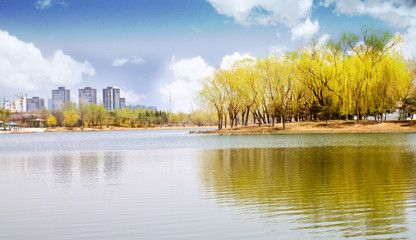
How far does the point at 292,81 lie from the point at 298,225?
139ft

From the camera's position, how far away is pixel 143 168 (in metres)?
13.6

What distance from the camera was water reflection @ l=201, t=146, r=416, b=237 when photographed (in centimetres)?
568

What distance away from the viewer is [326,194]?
Result: 7840mm

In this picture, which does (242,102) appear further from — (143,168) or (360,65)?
(143,168)

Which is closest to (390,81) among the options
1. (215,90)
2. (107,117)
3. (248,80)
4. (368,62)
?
(368,62)

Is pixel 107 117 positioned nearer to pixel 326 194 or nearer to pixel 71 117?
pixel 71 117

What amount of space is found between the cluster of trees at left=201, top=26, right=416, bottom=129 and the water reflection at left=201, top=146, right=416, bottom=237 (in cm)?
3091

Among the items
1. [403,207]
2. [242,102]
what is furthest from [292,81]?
[403,207]

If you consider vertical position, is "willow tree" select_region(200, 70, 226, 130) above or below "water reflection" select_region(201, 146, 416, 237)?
above

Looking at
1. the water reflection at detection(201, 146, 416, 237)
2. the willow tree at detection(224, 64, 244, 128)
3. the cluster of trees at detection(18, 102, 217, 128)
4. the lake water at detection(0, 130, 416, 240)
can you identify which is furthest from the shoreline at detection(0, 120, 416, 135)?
the cluster of trees at detection(18, 102, 217, 128)

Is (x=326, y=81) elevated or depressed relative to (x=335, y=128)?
elevated

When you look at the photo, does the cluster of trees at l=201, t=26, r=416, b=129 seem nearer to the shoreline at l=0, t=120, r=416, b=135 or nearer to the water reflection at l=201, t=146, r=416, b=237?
the shoreline at l=0, t=120, r=416, b=135

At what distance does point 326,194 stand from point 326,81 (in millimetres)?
38520

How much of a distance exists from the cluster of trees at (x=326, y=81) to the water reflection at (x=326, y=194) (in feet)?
101
